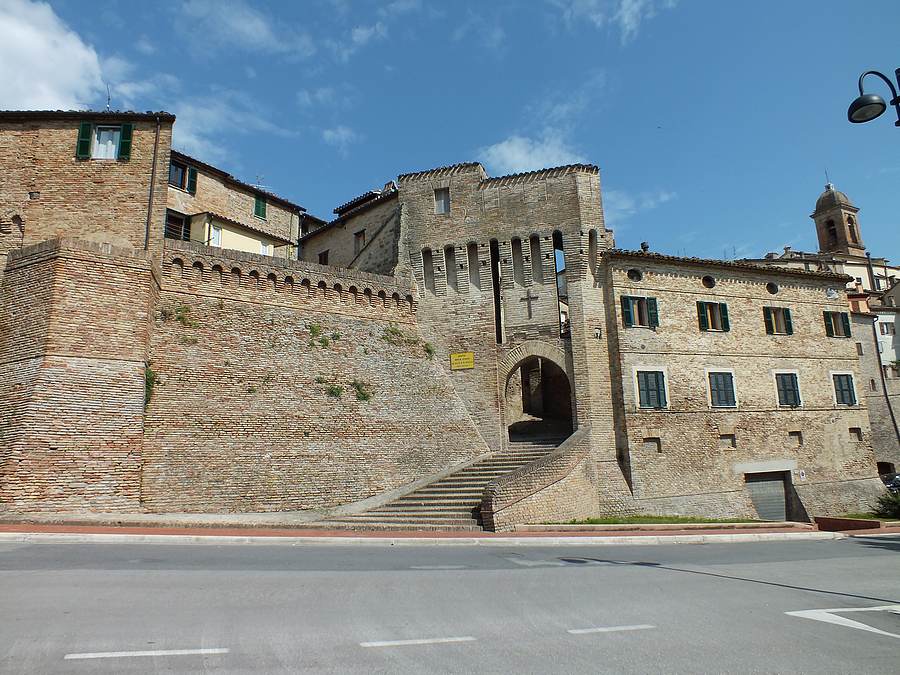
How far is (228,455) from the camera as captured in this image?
17.3 metres

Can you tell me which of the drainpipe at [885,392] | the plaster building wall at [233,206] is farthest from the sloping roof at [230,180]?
the drainpipe at [885,392]

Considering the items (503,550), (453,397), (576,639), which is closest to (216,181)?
(453,397)

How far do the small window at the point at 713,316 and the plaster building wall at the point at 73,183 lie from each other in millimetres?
22101

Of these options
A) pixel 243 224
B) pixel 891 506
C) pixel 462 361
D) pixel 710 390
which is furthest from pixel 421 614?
pixel 243 224

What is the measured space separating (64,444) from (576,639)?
46.1 feet

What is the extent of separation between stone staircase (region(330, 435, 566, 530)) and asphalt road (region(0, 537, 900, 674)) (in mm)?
4529

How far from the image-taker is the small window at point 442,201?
26.3m

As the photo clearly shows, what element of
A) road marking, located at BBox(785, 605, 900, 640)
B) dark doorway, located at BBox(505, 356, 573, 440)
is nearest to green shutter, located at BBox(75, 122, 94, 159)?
dark doorway, located at BBox(505, 356, 573, 440)

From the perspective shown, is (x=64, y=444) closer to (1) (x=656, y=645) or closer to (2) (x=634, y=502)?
(1) (x=656, y=645)

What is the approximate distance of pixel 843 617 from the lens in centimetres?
729

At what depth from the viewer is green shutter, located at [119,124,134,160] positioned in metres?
20.8

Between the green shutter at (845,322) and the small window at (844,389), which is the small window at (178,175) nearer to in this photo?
the small window at (844,389)

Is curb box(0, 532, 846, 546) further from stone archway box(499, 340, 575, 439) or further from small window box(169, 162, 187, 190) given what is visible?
small window box(169, 162, 187, 190)

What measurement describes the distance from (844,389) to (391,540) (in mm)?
25020
